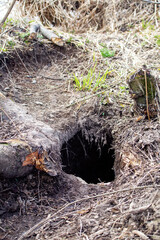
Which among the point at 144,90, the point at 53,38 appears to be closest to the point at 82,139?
the point at 144,90

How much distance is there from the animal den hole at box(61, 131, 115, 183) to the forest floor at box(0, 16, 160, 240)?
0.29 ft

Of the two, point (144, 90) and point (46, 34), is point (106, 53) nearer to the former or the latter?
point (46, 34)

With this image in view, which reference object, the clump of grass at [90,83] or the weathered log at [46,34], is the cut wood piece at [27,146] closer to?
the clump of grass at [90,83]

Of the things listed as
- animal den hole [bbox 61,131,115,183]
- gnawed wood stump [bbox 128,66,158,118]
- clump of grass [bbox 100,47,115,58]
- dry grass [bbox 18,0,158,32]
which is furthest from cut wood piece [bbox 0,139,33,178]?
dry grass [bbox 18,0,158,32]

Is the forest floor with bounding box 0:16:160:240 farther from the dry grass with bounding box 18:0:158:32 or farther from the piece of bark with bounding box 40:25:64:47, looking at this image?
the dry grass with bounding box 18:0:158:32

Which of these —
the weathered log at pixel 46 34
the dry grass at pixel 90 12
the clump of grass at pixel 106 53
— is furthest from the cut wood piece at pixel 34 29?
the clump of grass at pixel 106 53

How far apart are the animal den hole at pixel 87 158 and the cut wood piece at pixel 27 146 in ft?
1.39

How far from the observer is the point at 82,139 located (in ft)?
9.65

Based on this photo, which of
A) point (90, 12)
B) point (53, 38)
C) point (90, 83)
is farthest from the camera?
point (90, 12)

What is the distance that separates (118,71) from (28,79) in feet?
4.34

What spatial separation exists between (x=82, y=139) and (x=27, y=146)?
107 centimetres

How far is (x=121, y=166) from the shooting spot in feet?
7.55

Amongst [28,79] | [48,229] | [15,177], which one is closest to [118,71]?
[28,79]

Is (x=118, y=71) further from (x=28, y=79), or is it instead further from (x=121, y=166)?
(x=121, y=166)
